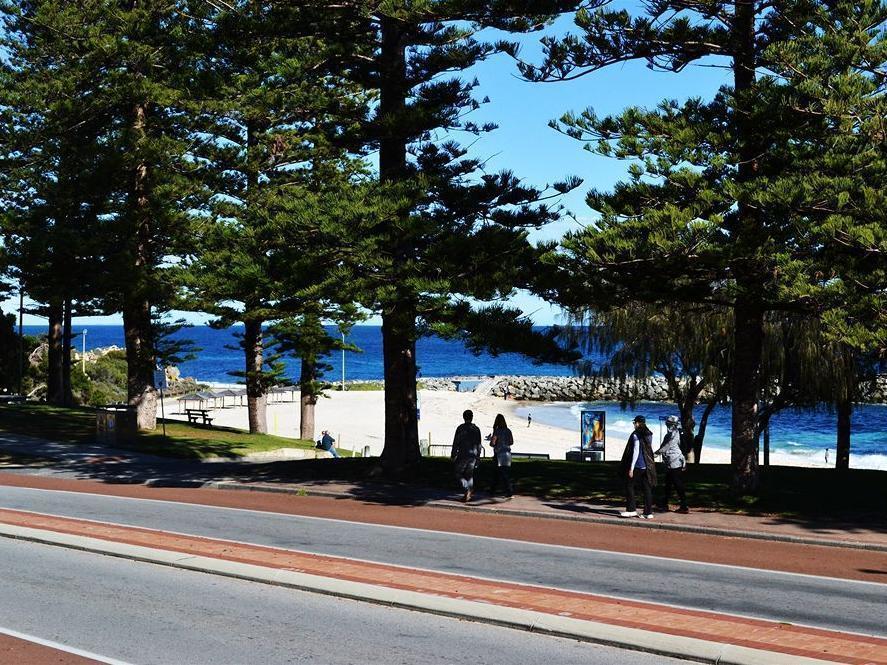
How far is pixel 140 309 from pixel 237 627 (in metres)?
26.9

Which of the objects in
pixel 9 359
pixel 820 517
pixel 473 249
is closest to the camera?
pixel 820 517

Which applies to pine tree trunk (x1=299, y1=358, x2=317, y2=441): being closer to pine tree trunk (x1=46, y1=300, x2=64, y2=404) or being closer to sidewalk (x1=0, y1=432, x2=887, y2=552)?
sidewalk (x1=0, y1=432, x2=887, y2=552)

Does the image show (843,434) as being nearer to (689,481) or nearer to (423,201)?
(689,481)

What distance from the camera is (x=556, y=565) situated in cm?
1330

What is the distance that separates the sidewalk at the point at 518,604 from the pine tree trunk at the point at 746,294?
9.14m

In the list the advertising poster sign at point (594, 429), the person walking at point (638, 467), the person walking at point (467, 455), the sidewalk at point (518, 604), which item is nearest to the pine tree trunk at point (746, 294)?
the person walking at point (638, 467)

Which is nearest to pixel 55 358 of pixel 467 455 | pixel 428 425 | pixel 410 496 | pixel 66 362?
pixel 66 362

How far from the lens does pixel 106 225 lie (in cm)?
3325

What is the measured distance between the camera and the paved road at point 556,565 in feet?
35.7

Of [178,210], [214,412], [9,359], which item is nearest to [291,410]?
[214,412]

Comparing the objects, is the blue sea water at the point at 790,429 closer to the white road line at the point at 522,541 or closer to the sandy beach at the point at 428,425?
the sandy beach at the point at 428,425

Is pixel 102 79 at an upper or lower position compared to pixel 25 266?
upper

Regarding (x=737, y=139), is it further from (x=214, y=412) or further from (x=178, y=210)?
(x=214, y=412)

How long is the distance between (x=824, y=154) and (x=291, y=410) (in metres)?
61.7
